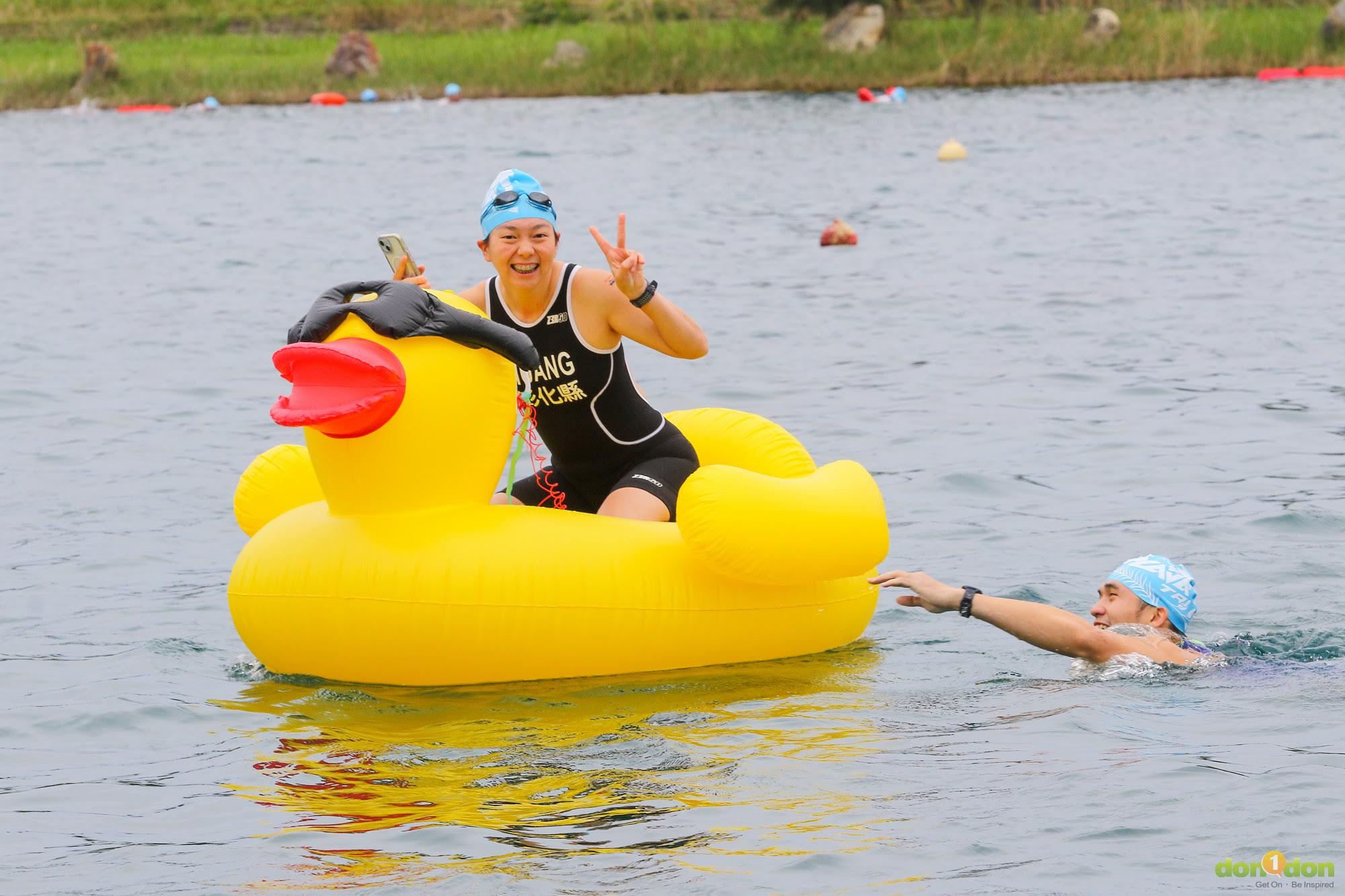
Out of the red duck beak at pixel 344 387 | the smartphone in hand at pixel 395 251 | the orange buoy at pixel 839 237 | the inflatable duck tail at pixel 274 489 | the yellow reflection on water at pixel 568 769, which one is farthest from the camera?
the orange buoy at pixel 839 237

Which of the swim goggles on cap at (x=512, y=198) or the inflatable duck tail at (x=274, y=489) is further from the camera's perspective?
the inflatable duck tail at (x=274, y=489)

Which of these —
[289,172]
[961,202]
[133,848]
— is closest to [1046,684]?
[133,848]

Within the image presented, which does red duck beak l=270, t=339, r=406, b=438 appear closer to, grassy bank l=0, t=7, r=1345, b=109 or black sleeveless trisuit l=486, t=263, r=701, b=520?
black sleeveless trisuit l=486, t=263, r=701, b=520

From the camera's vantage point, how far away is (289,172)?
2547cm

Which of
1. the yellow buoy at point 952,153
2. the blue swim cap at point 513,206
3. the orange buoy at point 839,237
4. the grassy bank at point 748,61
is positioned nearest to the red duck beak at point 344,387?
the blue swim cap at point 513,206

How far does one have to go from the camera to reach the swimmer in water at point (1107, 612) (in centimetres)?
578

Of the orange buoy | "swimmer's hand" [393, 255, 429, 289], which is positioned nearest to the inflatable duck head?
"swimmer's hand" [393, 255, 429, 289]

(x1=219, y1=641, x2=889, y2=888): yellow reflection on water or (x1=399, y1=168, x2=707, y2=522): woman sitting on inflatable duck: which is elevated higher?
(x1=399, y1=168, x2=707, y2=522): woman sitting on inflatable duck

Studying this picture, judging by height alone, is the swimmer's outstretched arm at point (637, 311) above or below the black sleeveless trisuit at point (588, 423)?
above

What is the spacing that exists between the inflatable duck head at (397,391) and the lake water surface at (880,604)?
75cm

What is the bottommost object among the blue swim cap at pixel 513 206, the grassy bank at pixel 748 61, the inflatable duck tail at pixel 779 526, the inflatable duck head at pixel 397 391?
the inflatable duck tail at pixel 779 526

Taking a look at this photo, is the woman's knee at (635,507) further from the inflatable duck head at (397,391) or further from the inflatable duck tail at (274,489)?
the inflatable duck tail at (274,489)

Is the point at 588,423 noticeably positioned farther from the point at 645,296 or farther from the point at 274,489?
the point at 274,489

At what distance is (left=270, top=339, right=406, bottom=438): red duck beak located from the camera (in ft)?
18.1
